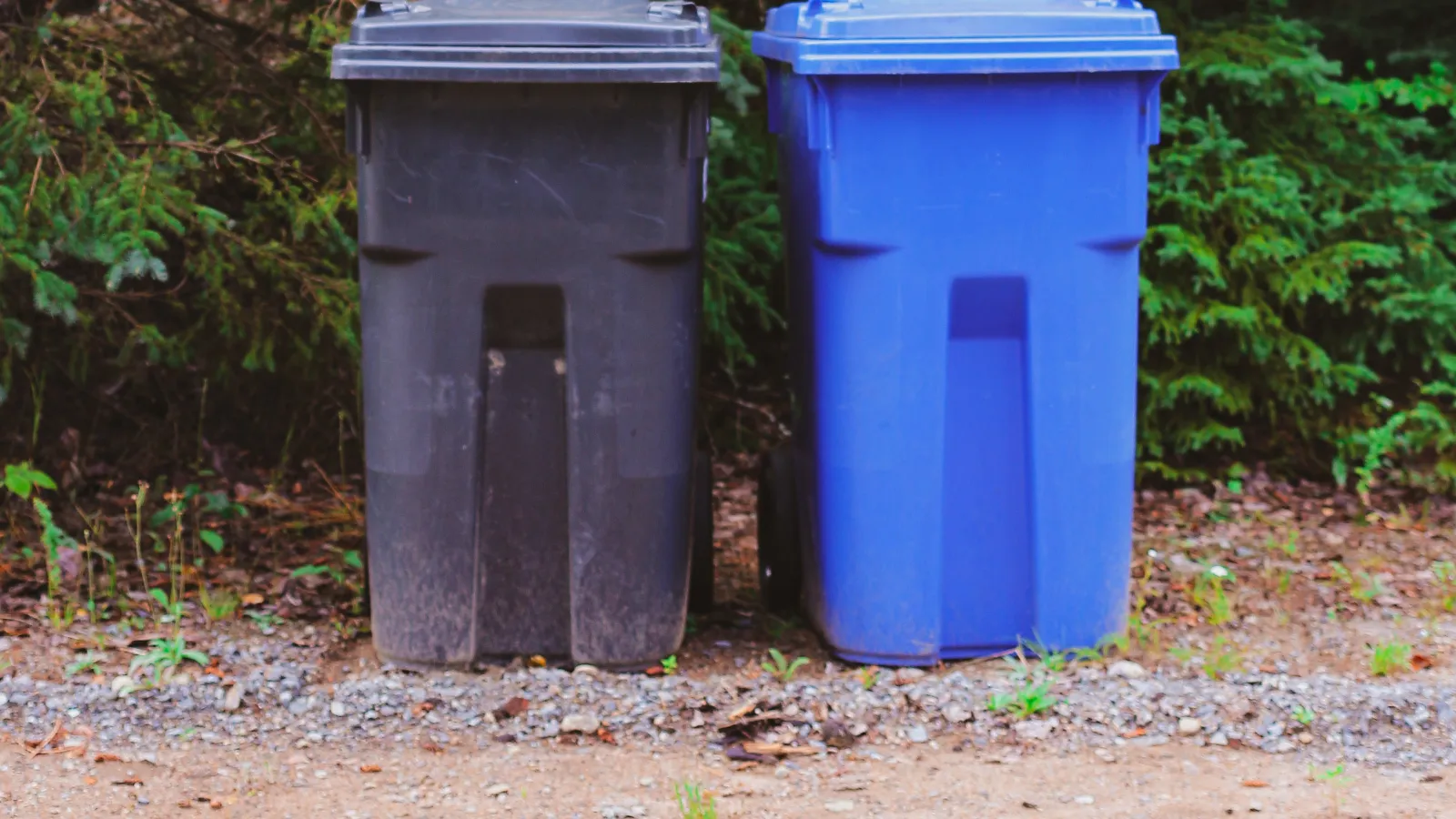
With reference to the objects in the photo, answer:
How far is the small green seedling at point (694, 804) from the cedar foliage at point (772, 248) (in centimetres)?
185

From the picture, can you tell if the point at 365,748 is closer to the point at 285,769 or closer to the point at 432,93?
the point at 285,769

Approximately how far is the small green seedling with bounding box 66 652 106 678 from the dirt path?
1.44ft

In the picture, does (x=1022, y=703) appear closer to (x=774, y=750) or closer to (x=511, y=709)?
(x=774, y=750)

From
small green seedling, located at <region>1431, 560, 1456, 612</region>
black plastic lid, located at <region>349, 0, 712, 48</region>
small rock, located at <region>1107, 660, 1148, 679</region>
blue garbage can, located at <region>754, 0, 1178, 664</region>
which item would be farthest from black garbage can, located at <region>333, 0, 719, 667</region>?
small green seedling, located at <region>1431, 560, 1456, 612</region>

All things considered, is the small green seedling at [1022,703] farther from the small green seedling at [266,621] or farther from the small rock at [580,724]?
the small green seedling at [266,621]

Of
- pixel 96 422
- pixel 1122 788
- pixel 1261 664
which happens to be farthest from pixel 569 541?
pixel 96 422

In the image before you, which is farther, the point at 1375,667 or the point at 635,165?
the point at 1375,667

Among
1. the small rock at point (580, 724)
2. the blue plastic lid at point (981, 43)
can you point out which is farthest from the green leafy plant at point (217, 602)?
the blue plastic lid at point (981, 43)

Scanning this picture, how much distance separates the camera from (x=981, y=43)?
3.56 metres

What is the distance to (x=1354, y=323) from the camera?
5590 millimetres

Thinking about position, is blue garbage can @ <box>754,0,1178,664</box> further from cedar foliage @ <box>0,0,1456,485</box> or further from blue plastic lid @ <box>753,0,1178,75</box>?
cedar foliage @ <box>0,0,1456,485</box>

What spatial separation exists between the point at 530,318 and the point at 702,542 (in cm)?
88

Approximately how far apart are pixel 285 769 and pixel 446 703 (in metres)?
0.39

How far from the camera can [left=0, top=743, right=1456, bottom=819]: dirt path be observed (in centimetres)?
313
